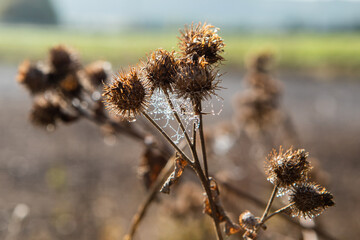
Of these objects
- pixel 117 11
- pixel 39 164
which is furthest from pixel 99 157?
pixel 117 11

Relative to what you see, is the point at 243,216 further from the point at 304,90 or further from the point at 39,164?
the point at 304,90

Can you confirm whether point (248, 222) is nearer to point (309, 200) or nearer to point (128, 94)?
point (309, 200)

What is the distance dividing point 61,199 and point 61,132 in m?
3.24

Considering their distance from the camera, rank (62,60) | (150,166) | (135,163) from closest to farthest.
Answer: (150,166), (62,60), (135,163)

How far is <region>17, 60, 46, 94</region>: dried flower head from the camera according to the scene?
6.43 ft

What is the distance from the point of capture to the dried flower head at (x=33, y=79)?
1.96 m

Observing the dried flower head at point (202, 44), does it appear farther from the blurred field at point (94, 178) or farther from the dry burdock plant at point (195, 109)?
the blurred field at point (94, 178)

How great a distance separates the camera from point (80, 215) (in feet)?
13.2

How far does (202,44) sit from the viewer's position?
4.12 ft

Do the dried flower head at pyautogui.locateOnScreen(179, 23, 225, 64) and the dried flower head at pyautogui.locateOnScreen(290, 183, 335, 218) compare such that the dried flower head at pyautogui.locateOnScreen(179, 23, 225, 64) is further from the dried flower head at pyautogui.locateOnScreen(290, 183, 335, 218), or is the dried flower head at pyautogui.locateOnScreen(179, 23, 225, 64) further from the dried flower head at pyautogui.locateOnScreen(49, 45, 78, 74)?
the dried flower head at pyautogui.locateOnScreen(49, 45, 78, 74)

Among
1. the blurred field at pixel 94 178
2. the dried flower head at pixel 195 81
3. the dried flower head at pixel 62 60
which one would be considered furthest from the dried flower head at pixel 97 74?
the dried flower head at pixel 195 81

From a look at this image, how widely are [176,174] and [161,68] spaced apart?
35 centimetres

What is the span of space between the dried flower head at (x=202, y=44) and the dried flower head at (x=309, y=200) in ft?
1.68

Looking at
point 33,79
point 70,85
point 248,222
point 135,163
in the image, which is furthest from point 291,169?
point 135,163
